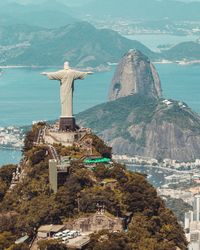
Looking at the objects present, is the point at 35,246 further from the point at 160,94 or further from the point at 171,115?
the point at 160,94

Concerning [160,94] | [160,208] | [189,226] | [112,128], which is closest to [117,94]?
[160,94]

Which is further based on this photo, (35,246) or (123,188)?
(123,188)

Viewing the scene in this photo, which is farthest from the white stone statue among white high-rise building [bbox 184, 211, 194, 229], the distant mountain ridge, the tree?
the distant mountain ridge

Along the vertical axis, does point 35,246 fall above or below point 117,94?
below

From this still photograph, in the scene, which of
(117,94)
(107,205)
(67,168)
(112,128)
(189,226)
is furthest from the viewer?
(117,94)

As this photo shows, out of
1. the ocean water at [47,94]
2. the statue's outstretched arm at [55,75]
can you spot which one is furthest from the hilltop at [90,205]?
the ocean water at [47,94]

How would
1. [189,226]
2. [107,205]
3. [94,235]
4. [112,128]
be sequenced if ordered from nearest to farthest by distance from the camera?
1. [94,235]
2. [107,205]
3. [189,226]
4. [112,128]

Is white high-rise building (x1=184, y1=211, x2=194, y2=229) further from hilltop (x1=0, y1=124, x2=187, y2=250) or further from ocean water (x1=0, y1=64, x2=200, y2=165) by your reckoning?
ocean water (x1=0, y1=64, x2=200, y2=165)
